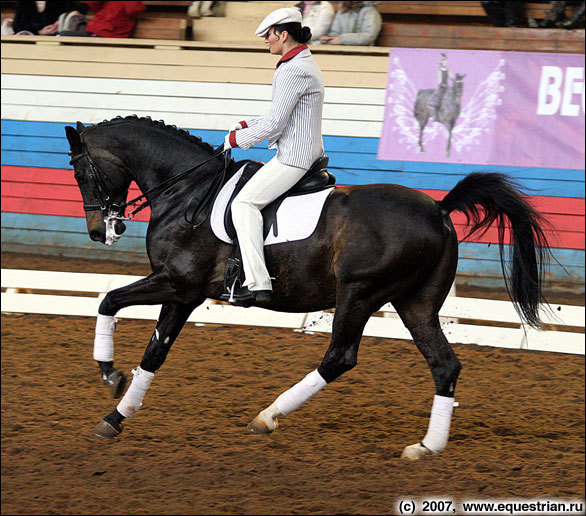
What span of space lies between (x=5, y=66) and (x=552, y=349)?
8.07m

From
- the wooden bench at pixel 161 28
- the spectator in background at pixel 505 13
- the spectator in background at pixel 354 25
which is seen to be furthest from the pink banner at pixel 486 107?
the wooden bench at pixel 161 28

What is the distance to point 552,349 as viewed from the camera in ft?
22.8

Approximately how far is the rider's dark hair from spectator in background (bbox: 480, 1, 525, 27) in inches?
238

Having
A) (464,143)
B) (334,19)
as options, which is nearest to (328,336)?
(464,143)

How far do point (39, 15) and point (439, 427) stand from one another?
31.0ft

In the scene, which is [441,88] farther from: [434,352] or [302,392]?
[302,392]

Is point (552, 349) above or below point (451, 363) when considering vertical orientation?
below

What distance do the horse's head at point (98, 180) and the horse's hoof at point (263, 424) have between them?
4.63 feet

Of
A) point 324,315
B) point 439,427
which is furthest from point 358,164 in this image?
point 439,427

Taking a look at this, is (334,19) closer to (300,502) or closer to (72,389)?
(72,389)

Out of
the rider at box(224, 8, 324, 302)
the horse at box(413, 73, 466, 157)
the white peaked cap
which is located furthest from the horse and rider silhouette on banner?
the white peaked cap

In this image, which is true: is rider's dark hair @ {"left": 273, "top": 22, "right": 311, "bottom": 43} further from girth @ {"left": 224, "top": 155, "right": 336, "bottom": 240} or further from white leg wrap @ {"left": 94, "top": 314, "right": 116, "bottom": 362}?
white leg wrap @ {"left": 94, "top": 314, "right": 116, "bottom": 362}

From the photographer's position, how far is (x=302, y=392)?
4625mm

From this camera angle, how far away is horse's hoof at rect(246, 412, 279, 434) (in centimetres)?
470
